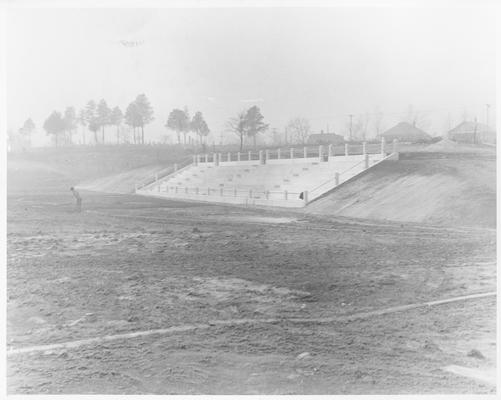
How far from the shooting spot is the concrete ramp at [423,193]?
683 inches

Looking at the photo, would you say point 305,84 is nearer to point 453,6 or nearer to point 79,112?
point 453,6

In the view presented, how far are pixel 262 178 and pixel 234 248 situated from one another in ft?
66.2

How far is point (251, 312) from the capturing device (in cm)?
862

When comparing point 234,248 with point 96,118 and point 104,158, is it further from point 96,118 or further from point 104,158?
point 104,158

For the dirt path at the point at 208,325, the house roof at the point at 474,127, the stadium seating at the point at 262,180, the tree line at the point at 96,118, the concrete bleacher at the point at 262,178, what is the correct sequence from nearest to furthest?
the dirt path at the point at 208,325 < the house roof at the point at 474,127 < the tree line at the point at 96,118 < the stadium seating at the point at 262,180 < the concrete bleacher at the point at 262,178

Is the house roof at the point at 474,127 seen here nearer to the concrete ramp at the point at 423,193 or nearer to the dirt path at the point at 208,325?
the concrete ramp at the point at 423,193

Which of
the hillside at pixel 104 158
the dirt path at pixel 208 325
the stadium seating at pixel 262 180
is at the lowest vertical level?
the dirt path at pixel 208 325

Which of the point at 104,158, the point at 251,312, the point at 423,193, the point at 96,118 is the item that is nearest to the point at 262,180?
the point at 104,158

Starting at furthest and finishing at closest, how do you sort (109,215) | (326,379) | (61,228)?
(109,215) < (61,228) < (326,379)

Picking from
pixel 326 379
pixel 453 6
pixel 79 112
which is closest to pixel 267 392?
pixel 326 379

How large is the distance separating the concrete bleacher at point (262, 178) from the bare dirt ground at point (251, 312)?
1341cm

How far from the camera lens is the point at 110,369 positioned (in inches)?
279

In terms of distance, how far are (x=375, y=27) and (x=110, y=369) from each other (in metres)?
8.97

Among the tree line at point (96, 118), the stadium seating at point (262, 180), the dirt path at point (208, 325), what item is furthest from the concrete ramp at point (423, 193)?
the tree line at point (96, 118)
